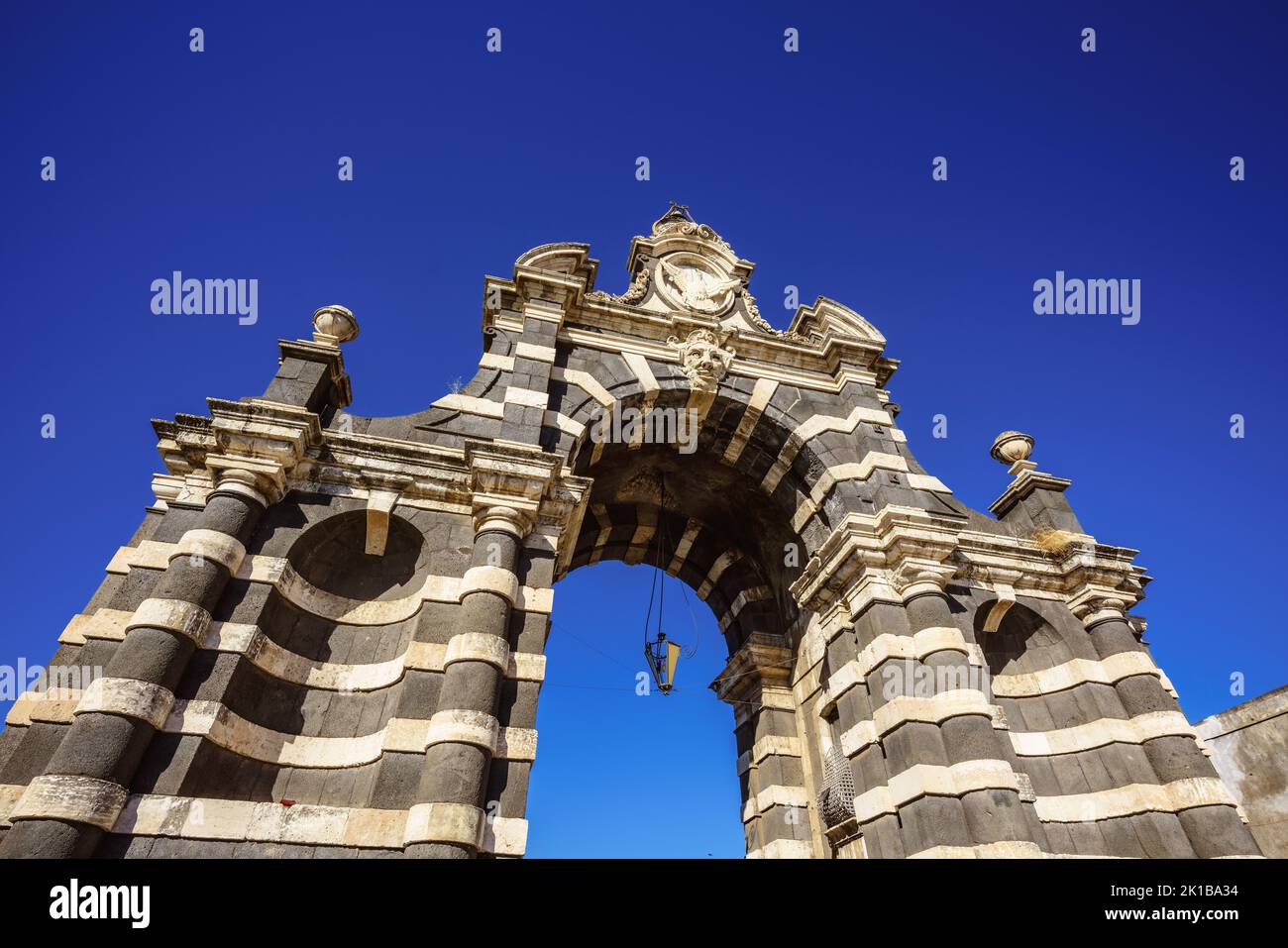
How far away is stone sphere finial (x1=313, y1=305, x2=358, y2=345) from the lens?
1108cm

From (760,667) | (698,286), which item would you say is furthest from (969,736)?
(698,286)

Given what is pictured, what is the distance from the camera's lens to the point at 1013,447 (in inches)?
520

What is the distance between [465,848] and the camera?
6594mm

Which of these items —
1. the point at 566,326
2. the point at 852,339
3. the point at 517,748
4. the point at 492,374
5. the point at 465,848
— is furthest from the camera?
the point at 852,339

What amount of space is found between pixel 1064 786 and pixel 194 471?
44.2 feet

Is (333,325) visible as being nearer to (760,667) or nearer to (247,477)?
(247,477)

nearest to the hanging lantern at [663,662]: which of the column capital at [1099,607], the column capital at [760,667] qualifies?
the column capital at [760,667]

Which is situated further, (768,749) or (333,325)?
(768,749)

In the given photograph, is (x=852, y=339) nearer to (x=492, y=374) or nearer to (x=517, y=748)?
(x=492, y=374)

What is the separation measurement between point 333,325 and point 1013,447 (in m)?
12.9

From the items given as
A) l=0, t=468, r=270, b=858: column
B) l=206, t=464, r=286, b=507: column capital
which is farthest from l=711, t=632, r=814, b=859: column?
l=0, t=468, r=270, b=858: column

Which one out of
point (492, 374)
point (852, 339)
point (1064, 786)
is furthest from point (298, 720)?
point (852, 339)

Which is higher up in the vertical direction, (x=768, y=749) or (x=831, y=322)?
(x=831, y=322)

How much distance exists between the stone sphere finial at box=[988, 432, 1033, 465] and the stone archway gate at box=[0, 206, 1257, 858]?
1.41 feet
